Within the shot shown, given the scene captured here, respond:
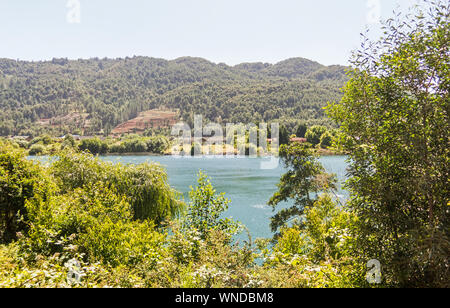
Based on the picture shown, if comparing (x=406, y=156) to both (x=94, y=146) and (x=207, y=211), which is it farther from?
(x=94, y=146)

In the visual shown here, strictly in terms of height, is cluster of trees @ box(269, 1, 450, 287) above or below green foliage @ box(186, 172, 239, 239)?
above

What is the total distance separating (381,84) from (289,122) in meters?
107

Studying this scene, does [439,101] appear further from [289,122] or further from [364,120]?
[289,122]

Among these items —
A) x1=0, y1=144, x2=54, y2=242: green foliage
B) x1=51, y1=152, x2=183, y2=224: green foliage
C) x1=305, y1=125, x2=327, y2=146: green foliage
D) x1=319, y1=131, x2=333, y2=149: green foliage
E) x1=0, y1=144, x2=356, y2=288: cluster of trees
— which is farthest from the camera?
x1=305, y1=125, x2=327, y2=146: green foliage

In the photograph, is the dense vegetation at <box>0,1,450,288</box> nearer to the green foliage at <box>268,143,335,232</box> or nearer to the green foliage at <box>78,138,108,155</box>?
the green foliage at <box>268,143,335,232</box>

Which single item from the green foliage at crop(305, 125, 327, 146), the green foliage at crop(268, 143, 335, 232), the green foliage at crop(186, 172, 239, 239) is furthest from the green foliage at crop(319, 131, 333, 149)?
the green foliage at crop(305, 125, 327, 146)

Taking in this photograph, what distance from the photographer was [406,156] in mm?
3730

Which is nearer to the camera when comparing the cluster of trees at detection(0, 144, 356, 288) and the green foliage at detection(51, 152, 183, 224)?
the cluster of trees at detection(0, 144, 356, 288)

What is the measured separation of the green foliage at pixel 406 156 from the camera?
3.54m

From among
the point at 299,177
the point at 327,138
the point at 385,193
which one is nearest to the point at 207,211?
the point at 385,193

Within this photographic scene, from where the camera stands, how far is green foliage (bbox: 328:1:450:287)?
3.54m

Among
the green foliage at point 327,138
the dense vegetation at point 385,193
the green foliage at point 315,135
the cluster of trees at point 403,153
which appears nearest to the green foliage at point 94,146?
the green foliage at point 315,135

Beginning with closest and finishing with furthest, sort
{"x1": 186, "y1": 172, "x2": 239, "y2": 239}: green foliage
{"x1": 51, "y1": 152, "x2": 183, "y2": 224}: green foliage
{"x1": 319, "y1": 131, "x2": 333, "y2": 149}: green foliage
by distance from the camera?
{"x1": 319, "y1": 131, "x2": 333, "y2": 149}: green foliage
{"x1": 186, "y1": 172, "x2": 239, "y2": 239}: green foliage
{"x1": 51, "y1": 152, "x2": 183, "y2": 224}: green foliage
